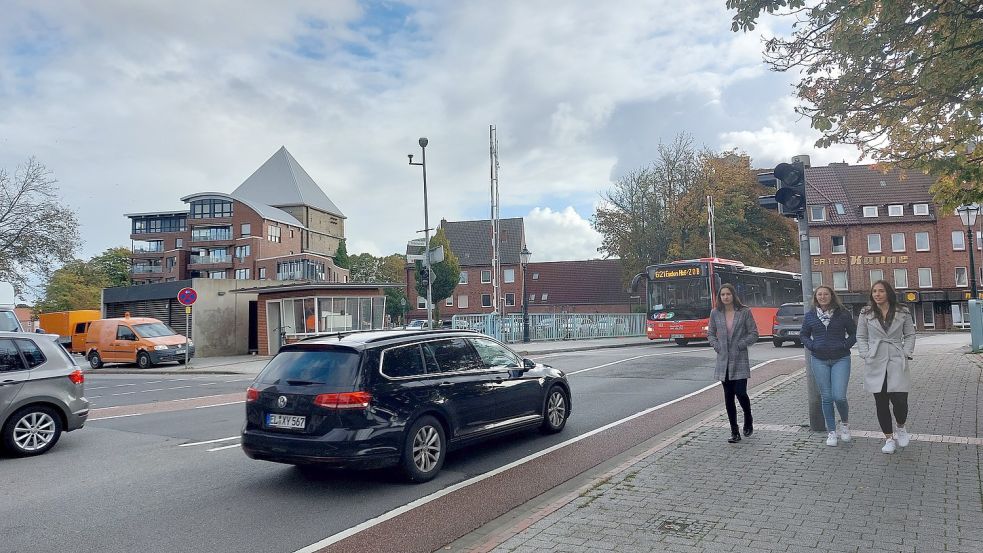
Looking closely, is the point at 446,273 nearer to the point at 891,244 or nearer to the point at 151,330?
the point at 151,330

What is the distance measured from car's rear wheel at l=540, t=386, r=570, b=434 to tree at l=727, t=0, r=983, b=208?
5.27 metres

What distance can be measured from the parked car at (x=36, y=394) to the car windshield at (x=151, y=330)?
65.1ft

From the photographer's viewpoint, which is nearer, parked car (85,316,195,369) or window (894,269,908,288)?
parked car (85,316,195,369)

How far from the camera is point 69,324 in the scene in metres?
41.8

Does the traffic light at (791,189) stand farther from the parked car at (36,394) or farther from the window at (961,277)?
the window at (961,277)

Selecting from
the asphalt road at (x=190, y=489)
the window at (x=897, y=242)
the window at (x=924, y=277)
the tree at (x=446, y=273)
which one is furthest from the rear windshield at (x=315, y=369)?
the window at (x=924, y=277)

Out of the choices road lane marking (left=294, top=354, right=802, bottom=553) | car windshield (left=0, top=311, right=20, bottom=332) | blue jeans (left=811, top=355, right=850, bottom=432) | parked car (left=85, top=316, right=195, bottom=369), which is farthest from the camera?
parked car (left=85, top=316, right=195, bottom=369)

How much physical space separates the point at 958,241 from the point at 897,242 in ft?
14.4

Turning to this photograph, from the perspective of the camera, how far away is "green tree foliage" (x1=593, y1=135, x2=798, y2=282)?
44.6 m

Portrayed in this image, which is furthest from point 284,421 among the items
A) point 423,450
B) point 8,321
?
point 8,321

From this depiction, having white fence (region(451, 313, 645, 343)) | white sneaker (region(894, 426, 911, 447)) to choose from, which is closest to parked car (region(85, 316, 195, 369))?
white fence (region(451, 313, 645, 343))

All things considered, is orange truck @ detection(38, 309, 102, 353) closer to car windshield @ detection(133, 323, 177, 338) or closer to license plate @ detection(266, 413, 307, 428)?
car windshield @ detection(133, 323, 177, 338)

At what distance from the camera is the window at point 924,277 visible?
5706 centimetres

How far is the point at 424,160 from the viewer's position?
26125mm
